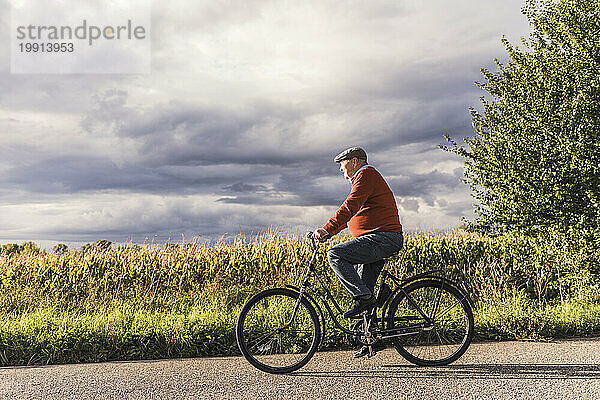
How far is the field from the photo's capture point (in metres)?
6.50

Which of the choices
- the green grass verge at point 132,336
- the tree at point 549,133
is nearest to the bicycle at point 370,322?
the green grass verge at point 132,336

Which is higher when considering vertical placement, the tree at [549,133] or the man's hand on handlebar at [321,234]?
the tree at [549,133]

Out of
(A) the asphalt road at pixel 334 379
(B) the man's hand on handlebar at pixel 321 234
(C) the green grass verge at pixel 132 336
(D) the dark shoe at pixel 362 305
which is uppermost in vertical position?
(B) the man's hand on handlebar at pixel 321 234

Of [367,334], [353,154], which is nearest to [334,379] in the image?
[367,334]

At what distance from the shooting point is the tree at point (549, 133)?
9.37m

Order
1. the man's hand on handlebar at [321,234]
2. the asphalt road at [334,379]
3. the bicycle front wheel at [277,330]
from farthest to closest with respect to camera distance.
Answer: the bicycle front wheel at [277,330], the man's hand on handlebar at [321,234], the asphalt road at [334,379]

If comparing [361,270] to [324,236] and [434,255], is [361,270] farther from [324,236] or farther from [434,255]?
[434,255]

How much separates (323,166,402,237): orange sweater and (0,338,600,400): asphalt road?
4.91 ft

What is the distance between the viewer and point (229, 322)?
6746 mm

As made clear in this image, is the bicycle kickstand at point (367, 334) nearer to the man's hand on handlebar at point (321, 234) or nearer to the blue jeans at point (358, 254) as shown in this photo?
the blue jeans at point (358, 254)

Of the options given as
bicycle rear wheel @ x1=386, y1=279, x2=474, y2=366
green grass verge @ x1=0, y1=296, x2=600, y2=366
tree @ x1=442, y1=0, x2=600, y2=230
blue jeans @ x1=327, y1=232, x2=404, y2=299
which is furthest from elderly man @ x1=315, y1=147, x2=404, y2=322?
tree @ x1=442, y1=0, x2=600, y2=230

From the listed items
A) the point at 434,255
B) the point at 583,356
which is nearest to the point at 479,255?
the point at 434,255

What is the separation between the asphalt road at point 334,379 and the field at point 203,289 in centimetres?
40

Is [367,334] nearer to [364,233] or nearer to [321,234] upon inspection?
[364,233]
